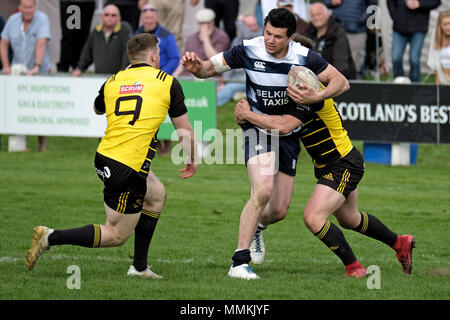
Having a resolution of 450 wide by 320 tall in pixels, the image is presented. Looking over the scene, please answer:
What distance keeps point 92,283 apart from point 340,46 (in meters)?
9.31

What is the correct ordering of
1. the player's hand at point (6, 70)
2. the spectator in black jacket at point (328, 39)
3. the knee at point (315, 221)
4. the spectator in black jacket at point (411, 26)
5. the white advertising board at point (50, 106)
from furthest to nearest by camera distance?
the player's hand at point (6, 70) < the spectator in black jacket at point (411, 26) < the white advertising board at point (50, 106) < the spectator in black jacket at point (328, 39) < the knee at point (315, 221)

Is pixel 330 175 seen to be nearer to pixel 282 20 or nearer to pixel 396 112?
pixel 282 20

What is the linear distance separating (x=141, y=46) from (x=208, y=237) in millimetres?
3289

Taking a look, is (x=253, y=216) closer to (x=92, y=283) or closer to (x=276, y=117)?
(x=276, y=117)

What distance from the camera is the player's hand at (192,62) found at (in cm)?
818

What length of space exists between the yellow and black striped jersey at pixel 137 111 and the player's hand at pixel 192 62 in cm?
49

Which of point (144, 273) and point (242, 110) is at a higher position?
point (242, 110)

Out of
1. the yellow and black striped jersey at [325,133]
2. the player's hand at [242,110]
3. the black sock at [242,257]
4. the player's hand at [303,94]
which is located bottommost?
the black sock at [242,257]

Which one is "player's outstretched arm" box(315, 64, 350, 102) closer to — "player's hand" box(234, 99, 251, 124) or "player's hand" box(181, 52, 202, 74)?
"player's hand" box(234, 99, 251, 124)

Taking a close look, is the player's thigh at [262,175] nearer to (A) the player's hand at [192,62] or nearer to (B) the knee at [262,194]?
(B) the knee at [262,194]

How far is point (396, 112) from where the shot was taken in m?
15.3

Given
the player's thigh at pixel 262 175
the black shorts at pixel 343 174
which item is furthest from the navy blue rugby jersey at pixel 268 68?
the black shorts at pixel 343 174

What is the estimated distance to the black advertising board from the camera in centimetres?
1502

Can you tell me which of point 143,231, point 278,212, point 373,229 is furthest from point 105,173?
point 373,229
